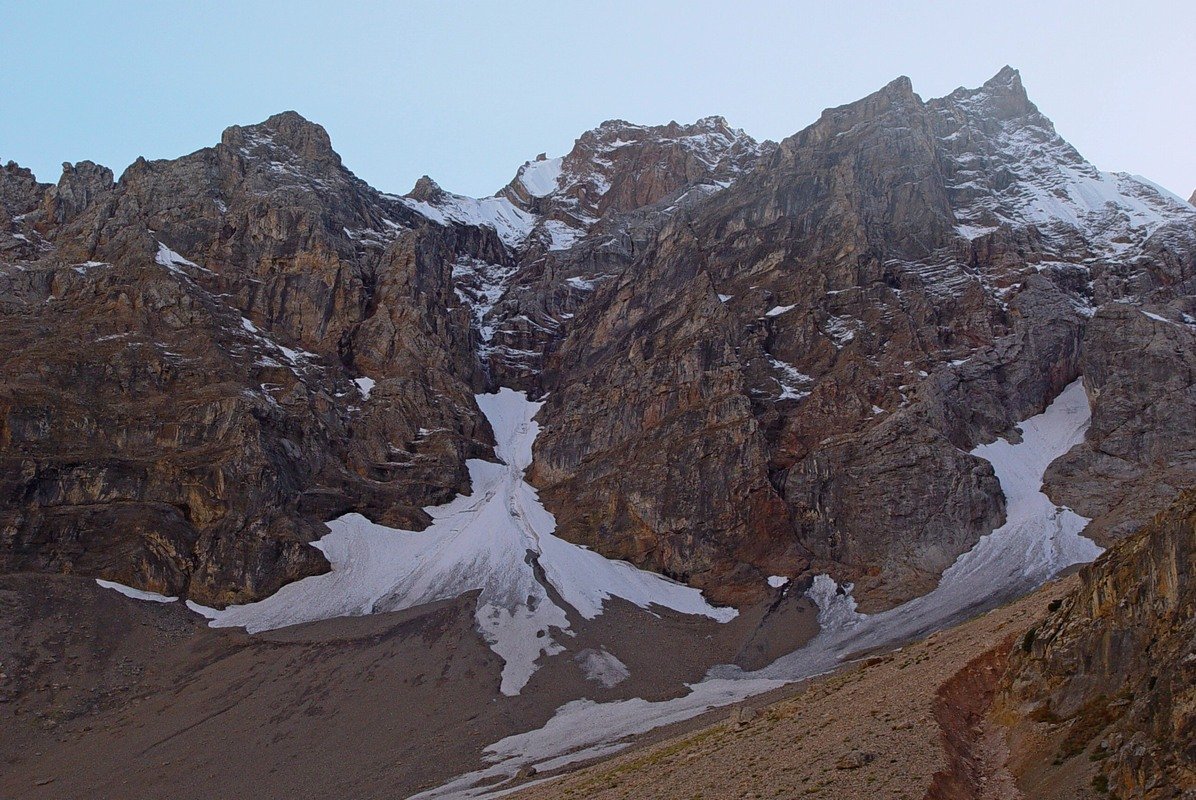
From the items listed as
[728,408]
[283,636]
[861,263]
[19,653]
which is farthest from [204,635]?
[861,263]

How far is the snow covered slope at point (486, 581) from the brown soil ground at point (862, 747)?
4517 cm

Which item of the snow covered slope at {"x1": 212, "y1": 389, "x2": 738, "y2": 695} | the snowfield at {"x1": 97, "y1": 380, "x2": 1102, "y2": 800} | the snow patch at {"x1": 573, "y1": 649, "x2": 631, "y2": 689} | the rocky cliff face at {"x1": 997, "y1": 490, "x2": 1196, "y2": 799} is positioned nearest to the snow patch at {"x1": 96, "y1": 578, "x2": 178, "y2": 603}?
the snowfield at {"x1": 97, "y1": 380, "x2": 1102, "y2": 800}

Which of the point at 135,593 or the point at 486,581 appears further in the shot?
the point at 486,581

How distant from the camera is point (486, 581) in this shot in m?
102

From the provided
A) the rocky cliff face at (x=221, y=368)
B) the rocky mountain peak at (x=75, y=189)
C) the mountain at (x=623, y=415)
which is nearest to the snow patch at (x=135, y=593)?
the mountain at (x=623, y=415)

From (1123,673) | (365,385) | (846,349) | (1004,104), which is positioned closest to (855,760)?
(1123,673)

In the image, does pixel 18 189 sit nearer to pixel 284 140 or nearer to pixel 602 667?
pixel 284 140

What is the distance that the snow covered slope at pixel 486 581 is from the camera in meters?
93.8

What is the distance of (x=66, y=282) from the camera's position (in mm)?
133250

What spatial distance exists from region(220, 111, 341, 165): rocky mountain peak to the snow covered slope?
89242 mm

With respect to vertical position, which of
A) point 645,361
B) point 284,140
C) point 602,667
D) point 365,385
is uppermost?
point 284,140

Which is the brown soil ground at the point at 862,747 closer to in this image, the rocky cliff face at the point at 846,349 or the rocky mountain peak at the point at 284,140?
the rocky cliff face at the point at 846,349

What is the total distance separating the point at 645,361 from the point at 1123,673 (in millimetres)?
113493

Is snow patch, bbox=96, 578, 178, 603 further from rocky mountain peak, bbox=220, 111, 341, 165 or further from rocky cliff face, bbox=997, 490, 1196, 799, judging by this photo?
rocky mountain peak, bbox=220, 111, 341, 165
